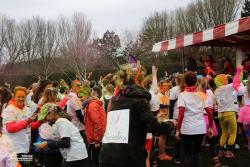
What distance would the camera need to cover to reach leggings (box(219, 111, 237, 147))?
25.5 feet

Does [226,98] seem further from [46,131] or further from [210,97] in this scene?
[46,131]

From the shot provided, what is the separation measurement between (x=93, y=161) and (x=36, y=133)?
113cm

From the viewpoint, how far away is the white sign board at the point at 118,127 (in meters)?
3.90

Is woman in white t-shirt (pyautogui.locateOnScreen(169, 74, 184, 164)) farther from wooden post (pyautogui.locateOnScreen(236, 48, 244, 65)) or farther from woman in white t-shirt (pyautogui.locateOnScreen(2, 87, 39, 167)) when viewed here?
wooden post (pyautogui.locateOnScreen(236, 48, 244, 65))

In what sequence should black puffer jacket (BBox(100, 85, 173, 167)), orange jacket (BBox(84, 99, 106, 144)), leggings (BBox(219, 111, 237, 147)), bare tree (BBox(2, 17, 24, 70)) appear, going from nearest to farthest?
black puffer jacket (BBox(100, 85, 173, 167))
orange jacket (BBox(84, 99, 106, 144))
leggings (BBox(219, 111, 237, 147))
bare tree (BBox(2, 17, 24, 70))

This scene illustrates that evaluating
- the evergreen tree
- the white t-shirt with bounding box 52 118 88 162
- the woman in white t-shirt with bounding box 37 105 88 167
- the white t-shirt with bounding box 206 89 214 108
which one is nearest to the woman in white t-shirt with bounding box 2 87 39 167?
the woman in white t-shirt with bounding box 37 105 88 167

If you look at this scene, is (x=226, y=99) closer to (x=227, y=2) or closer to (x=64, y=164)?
(x=64, y=164)

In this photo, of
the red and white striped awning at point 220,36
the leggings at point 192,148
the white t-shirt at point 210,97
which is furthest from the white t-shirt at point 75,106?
the red and white striped awning at point 220,36

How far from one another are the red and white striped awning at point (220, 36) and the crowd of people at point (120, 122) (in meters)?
1.86

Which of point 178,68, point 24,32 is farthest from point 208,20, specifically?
point 24,32

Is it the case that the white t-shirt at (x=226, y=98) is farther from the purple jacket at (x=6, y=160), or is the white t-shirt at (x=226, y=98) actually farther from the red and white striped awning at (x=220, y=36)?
the purple jacket at (x=6, y=160)

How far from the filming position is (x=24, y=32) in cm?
5769

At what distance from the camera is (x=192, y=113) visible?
627 centimetres

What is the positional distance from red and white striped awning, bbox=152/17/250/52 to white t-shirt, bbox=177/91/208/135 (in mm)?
3676
